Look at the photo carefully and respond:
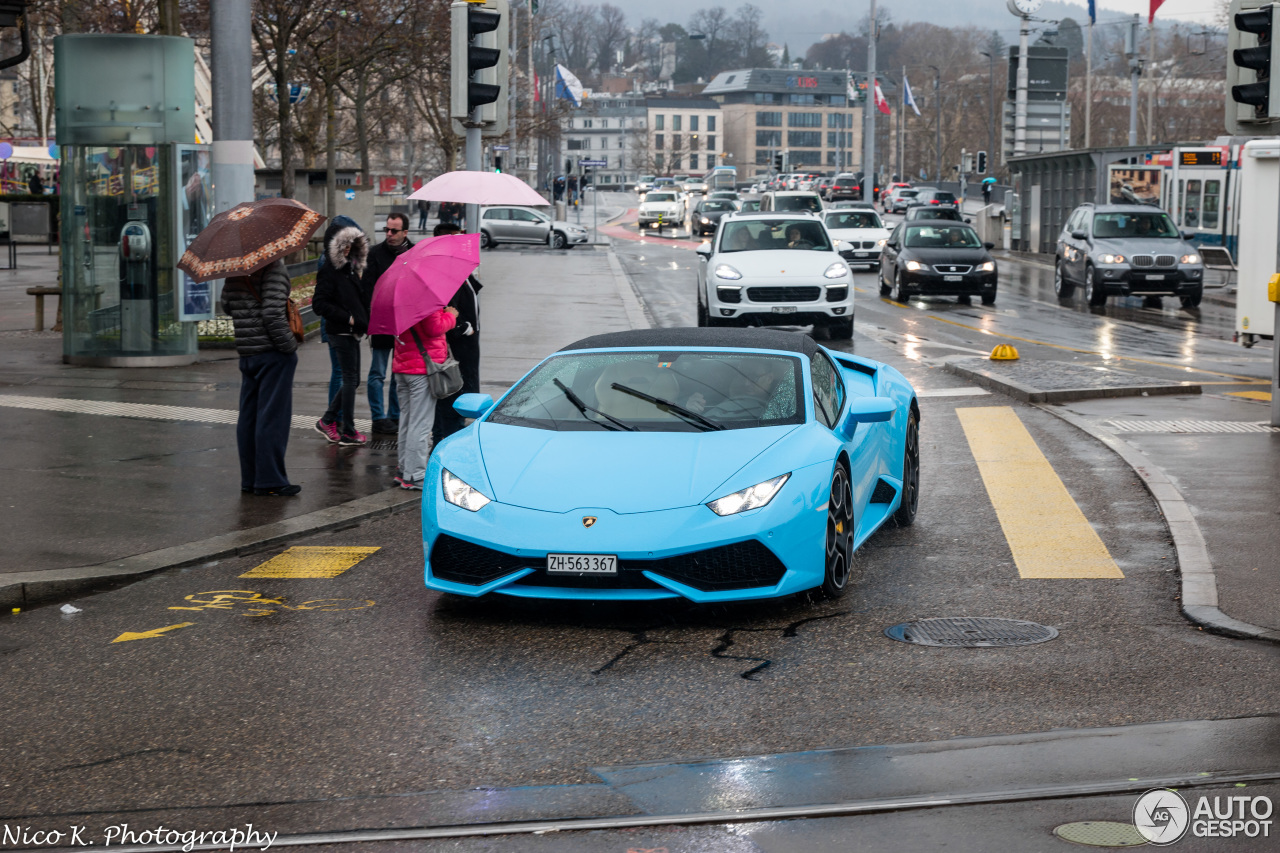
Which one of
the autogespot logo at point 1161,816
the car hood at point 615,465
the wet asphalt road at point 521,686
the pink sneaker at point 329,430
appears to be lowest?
the wet asphalt road at point 521,686

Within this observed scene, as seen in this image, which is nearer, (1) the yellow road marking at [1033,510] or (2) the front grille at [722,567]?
(2) the front grille at [722,567]

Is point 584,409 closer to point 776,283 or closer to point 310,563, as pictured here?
point 310,563

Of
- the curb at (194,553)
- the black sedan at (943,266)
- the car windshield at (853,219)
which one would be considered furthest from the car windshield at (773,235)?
the car windshield at (853,219)

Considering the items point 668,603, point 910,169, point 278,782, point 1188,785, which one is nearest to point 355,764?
point 278,782

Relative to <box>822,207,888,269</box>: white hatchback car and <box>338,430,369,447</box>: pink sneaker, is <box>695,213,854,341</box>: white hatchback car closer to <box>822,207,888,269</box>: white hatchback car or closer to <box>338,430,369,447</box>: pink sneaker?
<box>338,430,369,447</box>: pink sneaker

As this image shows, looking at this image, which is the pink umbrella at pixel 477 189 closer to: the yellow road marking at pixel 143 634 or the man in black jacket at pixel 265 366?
the man in black jacket at pixel 265 366

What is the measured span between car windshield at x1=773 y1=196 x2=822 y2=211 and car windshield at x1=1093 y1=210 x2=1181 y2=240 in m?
13.9

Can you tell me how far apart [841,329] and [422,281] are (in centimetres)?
A: 1374

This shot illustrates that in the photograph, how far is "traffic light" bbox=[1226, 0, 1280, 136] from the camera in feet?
39.3

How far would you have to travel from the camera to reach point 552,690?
588 cm

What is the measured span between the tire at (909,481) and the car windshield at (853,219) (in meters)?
32.8

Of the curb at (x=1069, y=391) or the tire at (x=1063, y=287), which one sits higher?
the tire at (x=1063, y=287)

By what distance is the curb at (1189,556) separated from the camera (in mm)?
6737

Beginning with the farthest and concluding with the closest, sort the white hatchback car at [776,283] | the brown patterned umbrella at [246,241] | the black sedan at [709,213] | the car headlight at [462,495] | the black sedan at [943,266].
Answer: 1. the black sedan at [709,213]
2. the black sedan at [943,266]
3. the white hatchback car at [776,283]
4. the brown patterned umbrella at [246,241]
5. the car headlight at [462,495]
